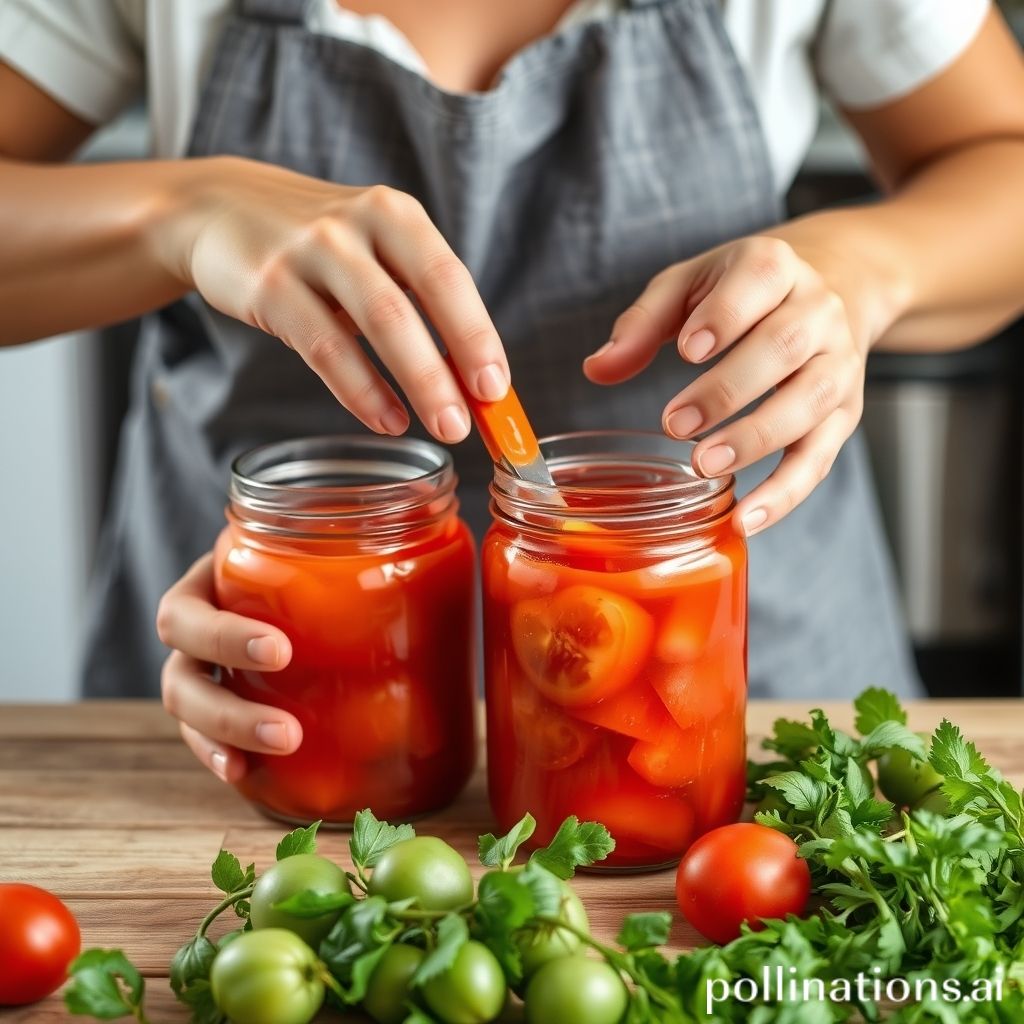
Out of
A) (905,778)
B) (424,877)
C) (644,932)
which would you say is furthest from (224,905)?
(905,778)

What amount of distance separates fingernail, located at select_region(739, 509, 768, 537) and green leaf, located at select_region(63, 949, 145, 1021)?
17.1 inches

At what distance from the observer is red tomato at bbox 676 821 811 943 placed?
0.74 metres

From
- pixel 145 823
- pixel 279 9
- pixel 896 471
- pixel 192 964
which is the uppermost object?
pixel 279 9

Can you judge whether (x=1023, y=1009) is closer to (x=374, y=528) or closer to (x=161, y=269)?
(x=374, y=528)

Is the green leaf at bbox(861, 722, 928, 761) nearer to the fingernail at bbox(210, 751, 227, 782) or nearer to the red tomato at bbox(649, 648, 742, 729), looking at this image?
the red tomato at bbox(649, 648, 742, 729)

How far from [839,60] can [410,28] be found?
39cm

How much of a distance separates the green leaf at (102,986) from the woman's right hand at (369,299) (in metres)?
0.33

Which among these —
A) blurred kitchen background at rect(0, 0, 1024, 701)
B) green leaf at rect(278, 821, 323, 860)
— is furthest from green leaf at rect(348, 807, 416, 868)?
blurred kitchen background at rect(0, 0, 1024, 701)

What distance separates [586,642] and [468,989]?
0.22m

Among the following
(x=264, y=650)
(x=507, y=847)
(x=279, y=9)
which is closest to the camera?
(x=507, y=847)

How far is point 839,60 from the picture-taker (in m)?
1.19

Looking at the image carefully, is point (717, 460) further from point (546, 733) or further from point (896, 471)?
point (896, 471)

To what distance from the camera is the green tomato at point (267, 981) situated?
636 mm

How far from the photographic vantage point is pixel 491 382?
76 cm
